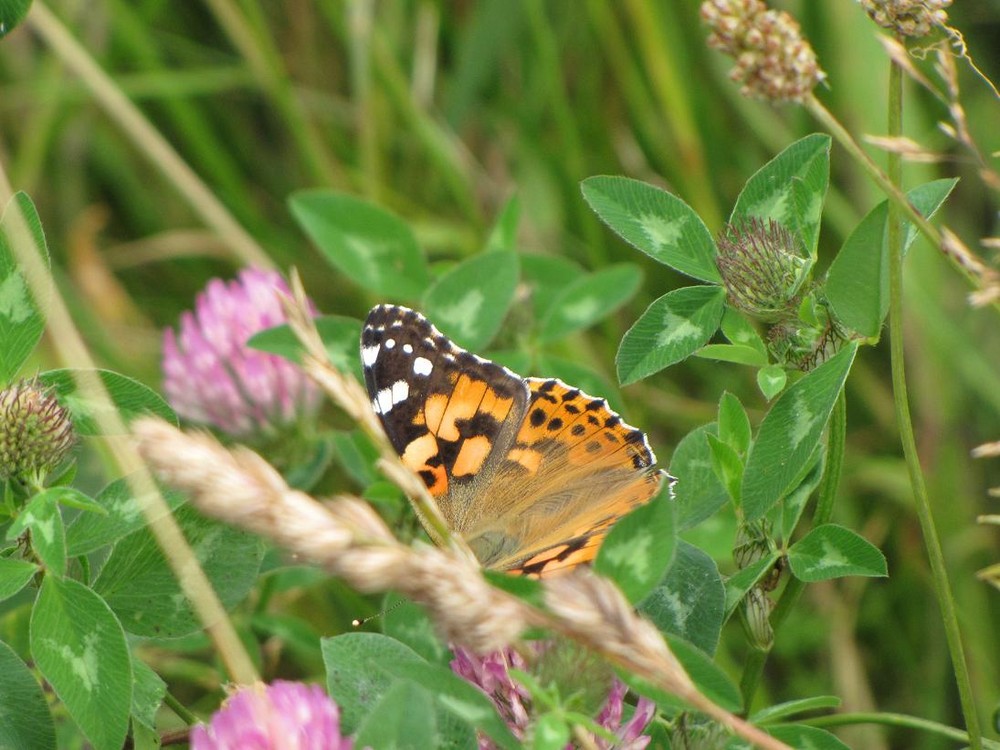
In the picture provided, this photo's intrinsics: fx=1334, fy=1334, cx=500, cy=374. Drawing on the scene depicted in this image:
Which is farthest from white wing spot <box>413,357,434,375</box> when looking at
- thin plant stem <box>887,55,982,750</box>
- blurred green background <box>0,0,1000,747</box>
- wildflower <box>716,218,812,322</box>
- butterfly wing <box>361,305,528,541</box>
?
blurred green background <box>0,0,1000,747</box>

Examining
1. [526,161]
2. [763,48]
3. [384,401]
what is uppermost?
[763,48]

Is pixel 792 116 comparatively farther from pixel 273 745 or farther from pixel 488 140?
pixel 273 745

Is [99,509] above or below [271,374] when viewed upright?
above

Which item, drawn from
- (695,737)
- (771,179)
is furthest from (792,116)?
(695,737)

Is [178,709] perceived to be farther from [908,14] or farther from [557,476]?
[908,14]

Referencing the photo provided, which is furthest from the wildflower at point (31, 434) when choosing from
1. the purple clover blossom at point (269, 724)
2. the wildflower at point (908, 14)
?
the wildflower at point (908, 14)

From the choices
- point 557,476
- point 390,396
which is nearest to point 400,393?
point 390,396
